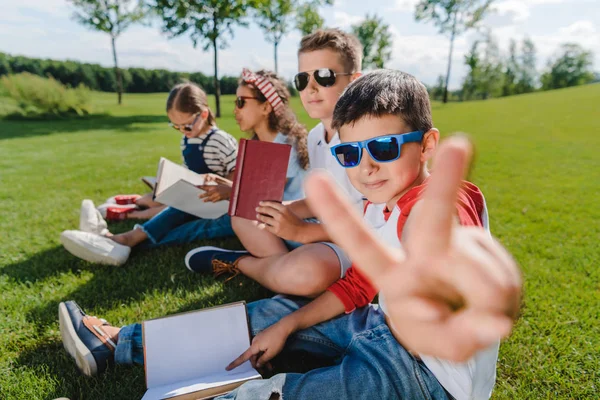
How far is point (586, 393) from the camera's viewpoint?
1688 mm

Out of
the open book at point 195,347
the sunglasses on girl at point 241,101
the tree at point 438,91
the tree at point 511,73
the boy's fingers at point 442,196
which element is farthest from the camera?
the tree at point 511,73

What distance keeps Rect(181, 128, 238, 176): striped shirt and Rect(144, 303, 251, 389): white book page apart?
196cm

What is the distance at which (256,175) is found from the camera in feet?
7.52

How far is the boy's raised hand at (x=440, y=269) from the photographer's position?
481 millimetres

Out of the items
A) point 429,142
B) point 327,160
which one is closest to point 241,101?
point 327,160

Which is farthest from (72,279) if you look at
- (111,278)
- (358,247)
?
(358,247)

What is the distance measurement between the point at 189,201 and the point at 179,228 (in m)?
0.44

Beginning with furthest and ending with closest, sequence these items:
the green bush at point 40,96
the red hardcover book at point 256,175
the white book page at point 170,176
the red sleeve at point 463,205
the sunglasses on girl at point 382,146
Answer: the green bush at point 40,96, the white book page at point 170,176, the red hardcover book at point 256,175, the sunglasses on girl at point 382,146, the red sleeve at point 463,205

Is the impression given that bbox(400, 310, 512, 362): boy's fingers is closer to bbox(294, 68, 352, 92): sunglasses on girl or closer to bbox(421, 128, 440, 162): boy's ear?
bbox(421, 128, 440, 162): boy's ear

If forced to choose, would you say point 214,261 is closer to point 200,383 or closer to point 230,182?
point 230,182

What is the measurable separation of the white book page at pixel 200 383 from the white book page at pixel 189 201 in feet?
4.88

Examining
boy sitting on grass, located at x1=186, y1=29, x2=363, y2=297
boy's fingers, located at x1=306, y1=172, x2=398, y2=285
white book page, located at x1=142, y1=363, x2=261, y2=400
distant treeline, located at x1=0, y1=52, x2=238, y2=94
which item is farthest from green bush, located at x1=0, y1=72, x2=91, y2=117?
boy's fingers, located at x1=306, y1=172, x2=398, y2=285

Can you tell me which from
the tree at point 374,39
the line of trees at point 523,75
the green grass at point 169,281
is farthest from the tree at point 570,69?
the green grass at point 169,281

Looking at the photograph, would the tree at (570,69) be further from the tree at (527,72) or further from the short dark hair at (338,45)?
the short dark hair at (338,45)
